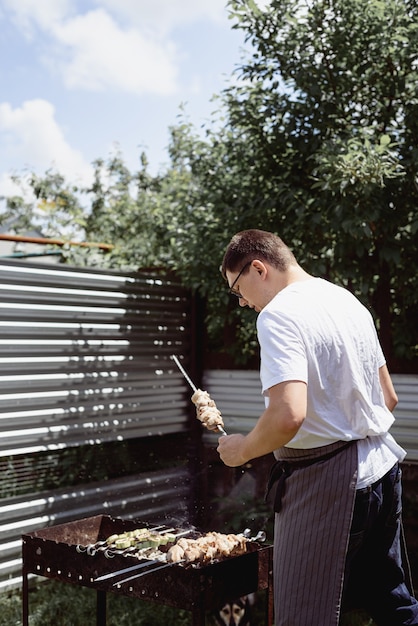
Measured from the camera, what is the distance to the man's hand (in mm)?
3168

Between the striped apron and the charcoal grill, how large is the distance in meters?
0.34

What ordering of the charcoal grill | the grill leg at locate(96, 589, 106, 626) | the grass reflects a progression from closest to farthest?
the charcoal grill → the grill leg at locate(96, 589, 106, 626) → the grass

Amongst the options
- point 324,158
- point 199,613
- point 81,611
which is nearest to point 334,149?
point 324,158

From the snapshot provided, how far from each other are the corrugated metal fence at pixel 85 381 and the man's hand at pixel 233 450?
7.71 feet

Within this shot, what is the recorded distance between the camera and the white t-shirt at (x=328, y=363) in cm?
299

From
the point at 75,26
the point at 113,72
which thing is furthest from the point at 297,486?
the point at 113,72

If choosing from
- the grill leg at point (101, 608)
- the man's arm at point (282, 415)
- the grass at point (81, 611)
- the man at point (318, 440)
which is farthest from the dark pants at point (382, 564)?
the grass at point (81, 611)

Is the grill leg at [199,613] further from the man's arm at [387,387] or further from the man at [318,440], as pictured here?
the man's arm at [387,387]

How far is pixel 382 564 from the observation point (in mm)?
3461

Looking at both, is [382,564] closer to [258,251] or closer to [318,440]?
[318,440]

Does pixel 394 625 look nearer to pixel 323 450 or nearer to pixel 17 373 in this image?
pixel 323 450

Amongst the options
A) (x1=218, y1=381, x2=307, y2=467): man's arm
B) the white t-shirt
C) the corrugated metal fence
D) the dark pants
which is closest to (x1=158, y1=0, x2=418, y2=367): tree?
the corrugated metal fence

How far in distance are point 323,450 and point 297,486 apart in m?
0.18

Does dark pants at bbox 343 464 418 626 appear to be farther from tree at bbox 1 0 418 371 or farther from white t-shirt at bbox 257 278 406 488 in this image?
tree at bbox 1 0 418 371
